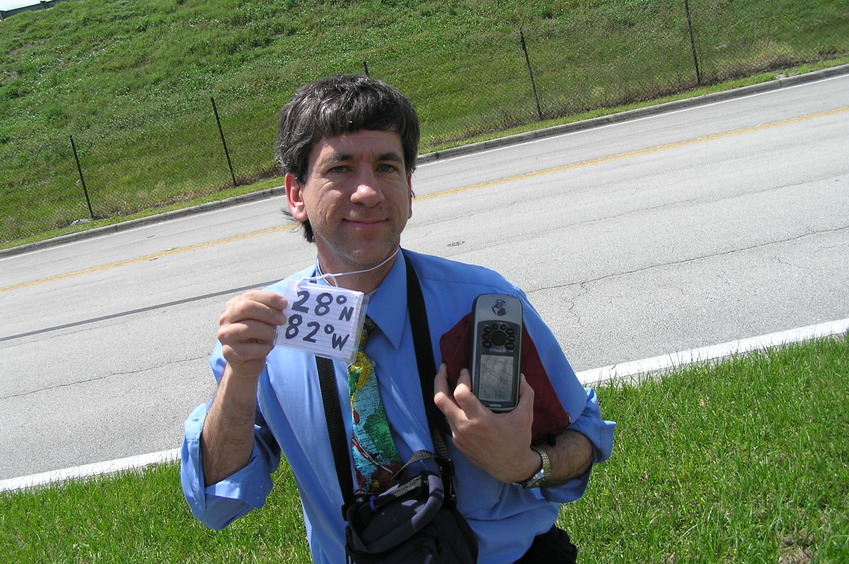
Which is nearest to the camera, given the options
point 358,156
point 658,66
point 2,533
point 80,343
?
point 358,156

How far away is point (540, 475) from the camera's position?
181 cm

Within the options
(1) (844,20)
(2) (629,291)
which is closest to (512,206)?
(2) (629,291)

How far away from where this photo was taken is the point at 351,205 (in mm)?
1969

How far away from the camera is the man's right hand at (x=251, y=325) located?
1.72 meters

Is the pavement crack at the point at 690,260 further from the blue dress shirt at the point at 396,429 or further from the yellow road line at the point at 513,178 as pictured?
the yellow road line at the point at 513,178

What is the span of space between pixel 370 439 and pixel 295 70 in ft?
100

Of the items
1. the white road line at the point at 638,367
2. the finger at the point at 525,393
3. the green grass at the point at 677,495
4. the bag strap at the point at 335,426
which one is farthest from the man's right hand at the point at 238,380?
the white road line at the point at 638,367

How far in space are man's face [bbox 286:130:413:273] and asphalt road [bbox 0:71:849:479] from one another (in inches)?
130

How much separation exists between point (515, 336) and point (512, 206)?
8.22 meters

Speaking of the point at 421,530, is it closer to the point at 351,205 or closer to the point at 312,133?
the point at 351,205

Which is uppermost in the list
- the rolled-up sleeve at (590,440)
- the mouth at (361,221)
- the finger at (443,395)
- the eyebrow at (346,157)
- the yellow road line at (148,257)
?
the eyebrow at (346,157)

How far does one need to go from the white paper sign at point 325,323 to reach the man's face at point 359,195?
0.25 m

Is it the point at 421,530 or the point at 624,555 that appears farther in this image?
the point at 624,555

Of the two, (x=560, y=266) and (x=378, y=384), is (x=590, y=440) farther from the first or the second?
(x=560, y=266)
